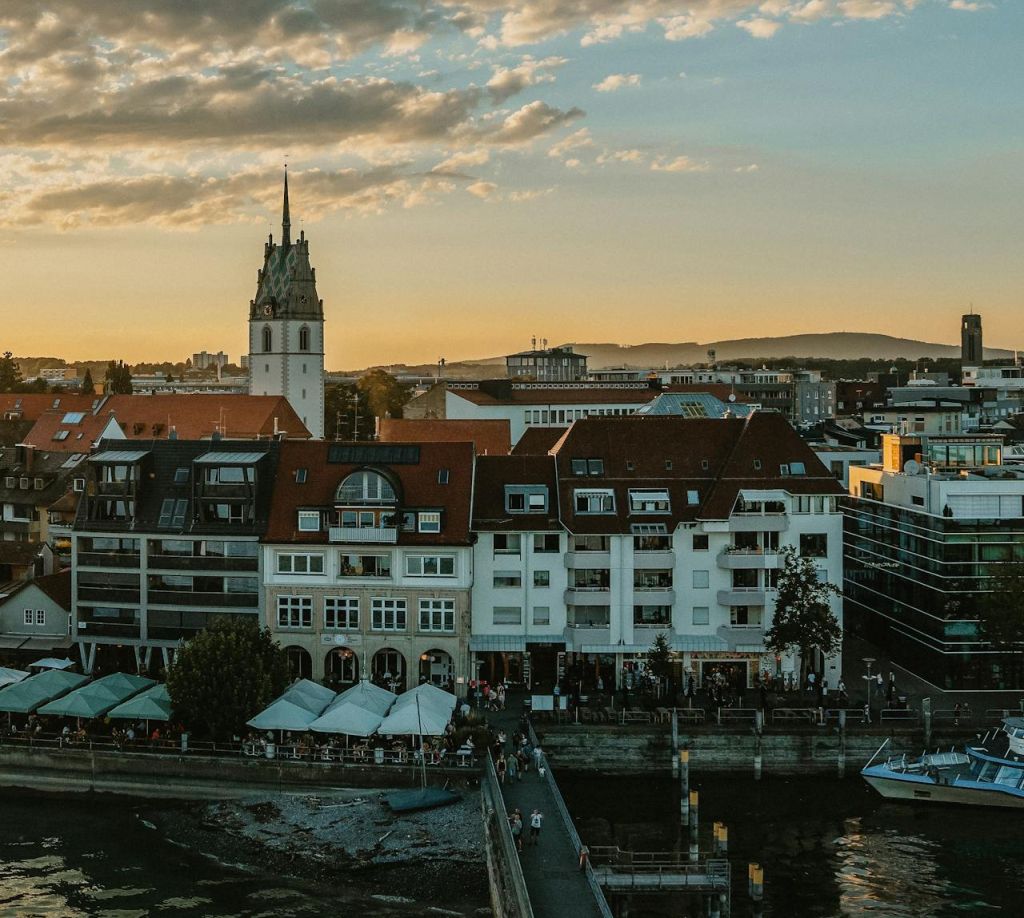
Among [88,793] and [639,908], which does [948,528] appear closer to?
[639,908]

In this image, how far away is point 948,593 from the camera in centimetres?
7356

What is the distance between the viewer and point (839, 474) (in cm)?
10812

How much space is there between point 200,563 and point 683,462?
2672 centimetres

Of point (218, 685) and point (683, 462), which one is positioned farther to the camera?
point (683, 462)

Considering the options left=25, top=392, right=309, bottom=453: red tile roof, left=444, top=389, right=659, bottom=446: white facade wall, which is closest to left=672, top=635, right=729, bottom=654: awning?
left=25, top=392, right=309, bottom=453: red tile roof

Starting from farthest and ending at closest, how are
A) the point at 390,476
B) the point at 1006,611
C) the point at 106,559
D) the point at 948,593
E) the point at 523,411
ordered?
the point at 523,411 < the point at 106,559 < the point at 390,476 < the point at 948,593 < the point at 1006,611

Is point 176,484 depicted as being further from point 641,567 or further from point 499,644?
point 641,567

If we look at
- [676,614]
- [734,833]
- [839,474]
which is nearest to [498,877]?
[734,833]

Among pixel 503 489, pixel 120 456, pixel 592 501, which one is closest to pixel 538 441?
pixel 503 489

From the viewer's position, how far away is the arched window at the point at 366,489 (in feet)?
250

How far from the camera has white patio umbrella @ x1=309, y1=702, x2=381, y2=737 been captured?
63.6 m

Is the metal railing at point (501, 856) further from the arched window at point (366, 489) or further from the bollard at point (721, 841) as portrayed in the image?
the arched window at point (366, 489)

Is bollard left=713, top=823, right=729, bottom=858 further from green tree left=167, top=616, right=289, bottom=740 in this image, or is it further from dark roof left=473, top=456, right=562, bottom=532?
dark roof left=473, top=456, right=562, bottom=532

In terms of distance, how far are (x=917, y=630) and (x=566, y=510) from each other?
1963 cm
